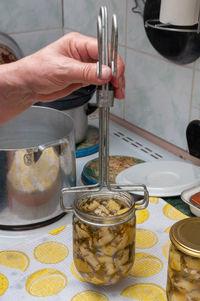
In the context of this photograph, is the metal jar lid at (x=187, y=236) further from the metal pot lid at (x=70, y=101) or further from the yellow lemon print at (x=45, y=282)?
the metal pot lid at (x=70, y=101)

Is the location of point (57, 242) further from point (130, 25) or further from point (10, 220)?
point (130, 25)

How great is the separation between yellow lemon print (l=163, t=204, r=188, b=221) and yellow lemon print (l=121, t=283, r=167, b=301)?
0.18 metres

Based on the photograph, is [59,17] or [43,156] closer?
[43,156]

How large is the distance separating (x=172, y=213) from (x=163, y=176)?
0.44 ft

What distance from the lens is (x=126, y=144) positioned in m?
1.09

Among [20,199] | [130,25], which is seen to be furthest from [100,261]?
[130,25]

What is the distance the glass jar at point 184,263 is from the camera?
508mm

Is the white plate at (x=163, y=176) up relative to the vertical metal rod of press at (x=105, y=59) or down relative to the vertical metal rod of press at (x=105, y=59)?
down

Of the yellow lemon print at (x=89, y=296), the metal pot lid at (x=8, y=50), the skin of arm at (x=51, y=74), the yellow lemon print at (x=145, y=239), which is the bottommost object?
the yellow lemon print at (x=89, y=296)

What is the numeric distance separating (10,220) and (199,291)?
37 centimetres

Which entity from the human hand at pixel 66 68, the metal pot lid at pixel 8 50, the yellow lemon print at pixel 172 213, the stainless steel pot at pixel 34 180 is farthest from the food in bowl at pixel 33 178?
the metal pot lid at pixel 8 50

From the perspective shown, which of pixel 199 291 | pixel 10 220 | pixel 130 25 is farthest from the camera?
pixel 130 25

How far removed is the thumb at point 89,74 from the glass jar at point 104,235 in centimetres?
16

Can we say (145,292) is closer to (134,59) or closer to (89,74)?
(89,74)
